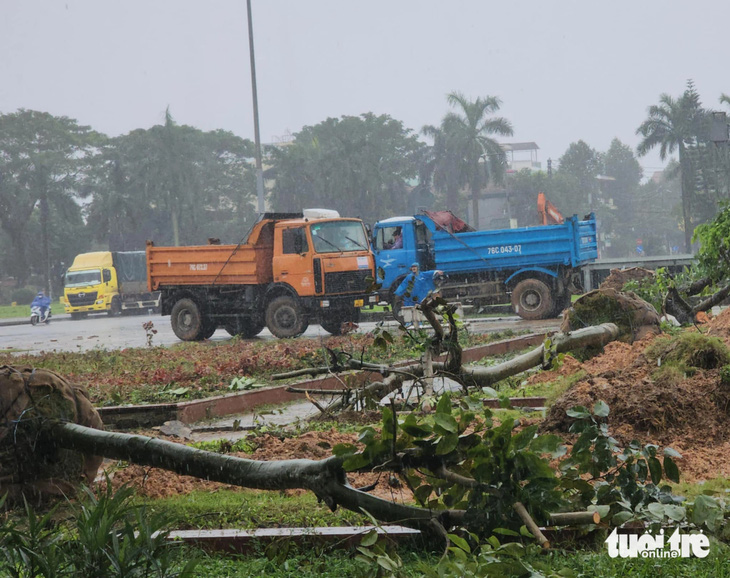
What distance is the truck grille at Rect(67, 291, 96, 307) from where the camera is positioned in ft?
128

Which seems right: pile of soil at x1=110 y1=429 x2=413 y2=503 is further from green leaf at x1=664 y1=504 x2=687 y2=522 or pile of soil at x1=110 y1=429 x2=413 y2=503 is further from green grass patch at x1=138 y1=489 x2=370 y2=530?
green leaf at x1=664 y1=504 x2=687 y2=522

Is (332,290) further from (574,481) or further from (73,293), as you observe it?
(73,293)

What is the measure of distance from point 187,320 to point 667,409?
16.5 meters

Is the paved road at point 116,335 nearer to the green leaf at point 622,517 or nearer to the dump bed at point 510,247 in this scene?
the dump bed at point 510,247

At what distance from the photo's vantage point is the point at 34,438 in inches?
218

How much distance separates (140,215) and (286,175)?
1050cm

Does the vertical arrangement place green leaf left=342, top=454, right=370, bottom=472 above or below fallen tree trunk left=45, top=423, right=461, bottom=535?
above

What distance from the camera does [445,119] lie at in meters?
58.2

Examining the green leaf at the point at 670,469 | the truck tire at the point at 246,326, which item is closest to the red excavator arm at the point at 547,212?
the truck tire at the point at 246,326

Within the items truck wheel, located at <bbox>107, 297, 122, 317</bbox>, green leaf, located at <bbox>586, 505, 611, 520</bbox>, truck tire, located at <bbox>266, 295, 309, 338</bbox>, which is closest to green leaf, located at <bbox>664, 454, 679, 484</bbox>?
green leaf, located at <bbox>586, 505, 611, 520</bbox>

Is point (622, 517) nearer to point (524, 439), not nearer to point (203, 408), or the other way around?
point (524, 439)

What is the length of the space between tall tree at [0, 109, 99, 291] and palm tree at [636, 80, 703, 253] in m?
37.5

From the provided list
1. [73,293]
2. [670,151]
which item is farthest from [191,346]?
[670,151]

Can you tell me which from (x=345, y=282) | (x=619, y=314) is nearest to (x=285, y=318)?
(x=345, y=282)
